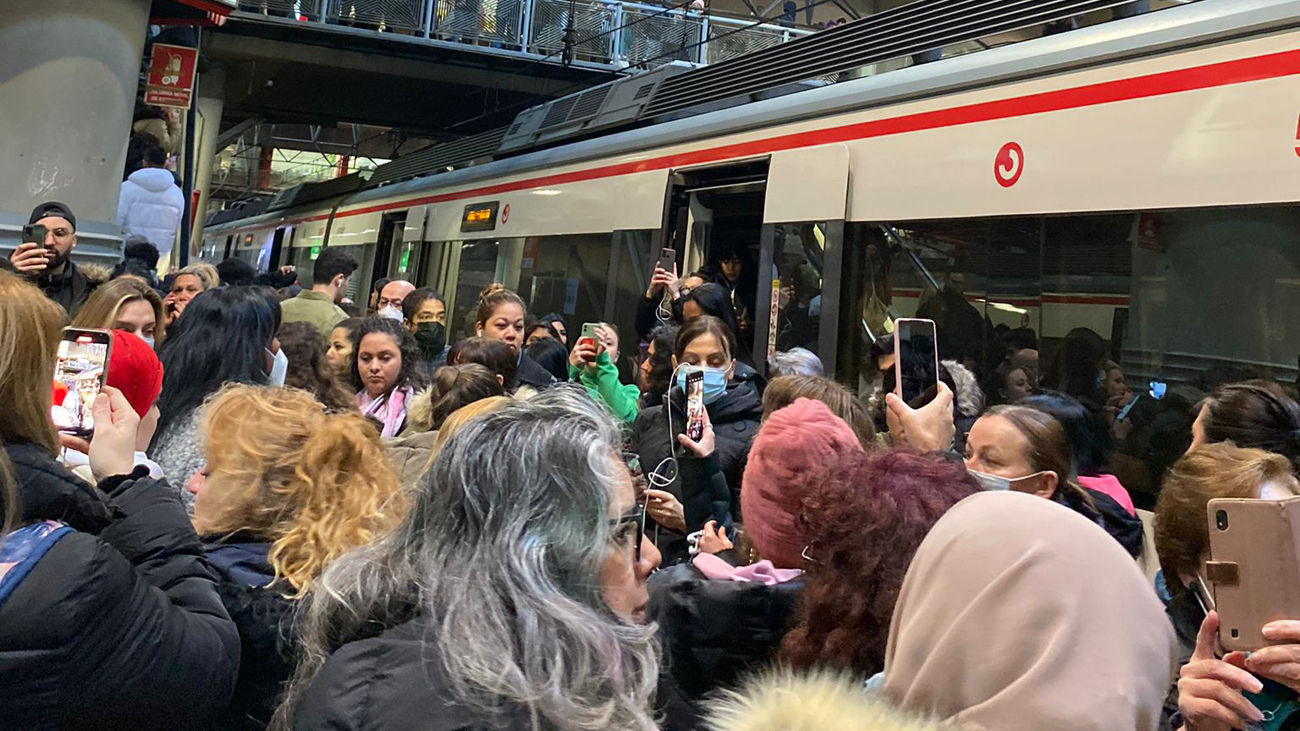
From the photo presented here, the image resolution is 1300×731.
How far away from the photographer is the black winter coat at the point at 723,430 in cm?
376

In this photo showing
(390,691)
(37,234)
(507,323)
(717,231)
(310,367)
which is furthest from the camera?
(717,231)

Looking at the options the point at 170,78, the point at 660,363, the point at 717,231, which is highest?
the point at 170,78

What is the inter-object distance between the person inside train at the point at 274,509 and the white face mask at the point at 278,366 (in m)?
1.60

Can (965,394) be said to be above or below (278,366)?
above

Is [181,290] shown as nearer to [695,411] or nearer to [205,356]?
[205,356]

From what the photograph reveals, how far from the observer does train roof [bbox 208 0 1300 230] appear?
13.1 feet

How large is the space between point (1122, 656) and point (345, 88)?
21096mm

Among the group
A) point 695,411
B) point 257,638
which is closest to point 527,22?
point 695,411

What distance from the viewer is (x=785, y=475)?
2.22 m

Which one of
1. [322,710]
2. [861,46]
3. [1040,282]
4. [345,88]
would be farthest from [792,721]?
[345,88]

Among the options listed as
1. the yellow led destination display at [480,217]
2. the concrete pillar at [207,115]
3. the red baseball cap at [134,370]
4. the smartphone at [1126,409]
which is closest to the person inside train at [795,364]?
the smartphone at [1126,409]

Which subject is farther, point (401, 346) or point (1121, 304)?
point (401, 346)

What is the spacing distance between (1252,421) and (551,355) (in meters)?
3.36

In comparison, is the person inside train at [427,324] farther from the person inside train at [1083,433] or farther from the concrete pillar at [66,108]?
the person inside train at [1083,433]
